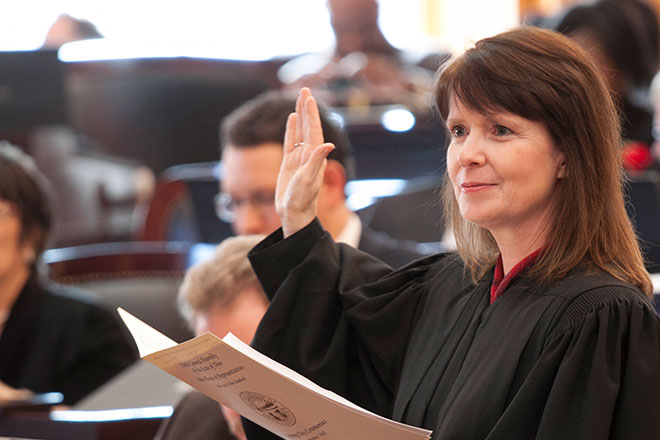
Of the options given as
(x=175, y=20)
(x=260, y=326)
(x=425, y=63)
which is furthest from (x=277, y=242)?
(x=175, y=20)

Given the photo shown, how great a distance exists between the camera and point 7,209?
288cm

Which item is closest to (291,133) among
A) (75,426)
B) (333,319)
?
(333,319)

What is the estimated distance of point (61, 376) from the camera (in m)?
2.75

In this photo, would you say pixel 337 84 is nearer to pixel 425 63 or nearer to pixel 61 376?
pixel 425 63

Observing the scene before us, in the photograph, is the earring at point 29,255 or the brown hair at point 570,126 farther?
the earring at point 29,255

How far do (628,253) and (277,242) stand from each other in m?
0.56

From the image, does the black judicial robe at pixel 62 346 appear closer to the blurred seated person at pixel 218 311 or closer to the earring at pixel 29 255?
the earring at pixel 29 255

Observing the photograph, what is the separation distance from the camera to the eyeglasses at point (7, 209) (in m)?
2.87

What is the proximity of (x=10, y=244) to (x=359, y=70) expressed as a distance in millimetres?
2715

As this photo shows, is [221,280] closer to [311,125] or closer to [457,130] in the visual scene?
[311,125]

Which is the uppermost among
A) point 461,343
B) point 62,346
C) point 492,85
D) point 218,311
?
point 492,85

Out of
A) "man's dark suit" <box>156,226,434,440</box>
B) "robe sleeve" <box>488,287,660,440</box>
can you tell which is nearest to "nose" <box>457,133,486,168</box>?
"robe sleeve" <box>488,287,660,440</box>

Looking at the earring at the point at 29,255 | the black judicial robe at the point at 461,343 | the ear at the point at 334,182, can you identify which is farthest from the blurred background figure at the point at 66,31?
the black judicial robe at the point at 461,343

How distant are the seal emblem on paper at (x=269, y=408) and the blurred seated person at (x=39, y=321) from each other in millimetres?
1421
